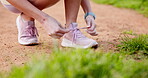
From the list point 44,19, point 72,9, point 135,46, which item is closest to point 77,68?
point 44,19

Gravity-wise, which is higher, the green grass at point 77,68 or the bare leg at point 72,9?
the bare leg at point 72,9

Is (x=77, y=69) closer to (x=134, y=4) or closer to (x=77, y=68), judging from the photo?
(x=77, y=68)

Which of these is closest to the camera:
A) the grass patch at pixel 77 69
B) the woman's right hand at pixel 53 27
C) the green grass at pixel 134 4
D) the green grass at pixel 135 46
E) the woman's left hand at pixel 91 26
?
the grass patch at pixel 77 69

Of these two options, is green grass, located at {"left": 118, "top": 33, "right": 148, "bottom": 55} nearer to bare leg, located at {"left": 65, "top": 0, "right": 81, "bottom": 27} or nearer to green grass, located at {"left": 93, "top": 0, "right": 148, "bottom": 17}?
bare leg, located at {"left": 65, "top": 0, "right": 81, "bottom": 27}

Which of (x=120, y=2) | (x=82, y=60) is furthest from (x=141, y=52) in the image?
(x=120, y=2)

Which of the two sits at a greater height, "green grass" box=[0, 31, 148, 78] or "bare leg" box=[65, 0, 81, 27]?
"bare leg" box=[65, 0, 81, 27]

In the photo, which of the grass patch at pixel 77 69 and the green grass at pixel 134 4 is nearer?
the grass patch at pixel 77 69

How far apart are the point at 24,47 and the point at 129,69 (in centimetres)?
119

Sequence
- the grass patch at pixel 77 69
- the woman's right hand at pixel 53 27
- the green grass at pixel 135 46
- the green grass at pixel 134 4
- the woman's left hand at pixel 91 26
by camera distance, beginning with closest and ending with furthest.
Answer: the grass patch at pixel 77 69, the woman's right hand at pixel 53 27, the green grass at pixel 135 46, the woman's left hand at pixel 91 26, the green grass at pixel 134 4

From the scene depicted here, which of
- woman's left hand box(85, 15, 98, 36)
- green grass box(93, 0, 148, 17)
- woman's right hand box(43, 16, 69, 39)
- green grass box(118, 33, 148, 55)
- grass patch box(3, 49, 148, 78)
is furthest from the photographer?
green grass box(93, 0, 148, 17)

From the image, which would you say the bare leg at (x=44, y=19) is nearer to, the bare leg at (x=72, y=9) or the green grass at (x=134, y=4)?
the bare leg at (x=72, y=9)

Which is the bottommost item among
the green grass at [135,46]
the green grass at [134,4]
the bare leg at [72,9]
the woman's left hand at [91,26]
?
the green grass at [135,46]

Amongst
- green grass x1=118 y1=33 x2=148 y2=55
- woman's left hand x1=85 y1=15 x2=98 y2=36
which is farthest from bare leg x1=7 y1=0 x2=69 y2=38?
green grass x1=118 y1=33 x2=148 y2=55

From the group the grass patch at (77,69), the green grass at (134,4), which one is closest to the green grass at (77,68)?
the grass patch at (77,69)
